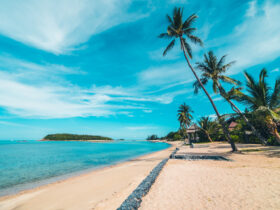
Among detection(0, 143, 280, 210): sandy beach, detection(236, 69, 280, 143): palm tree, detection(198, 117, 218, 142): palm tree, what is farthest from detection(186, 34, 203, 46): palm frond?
detection(198, 117, 218, 142): palm tree

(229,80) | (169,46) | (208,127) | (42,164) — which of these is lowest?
(42,164)

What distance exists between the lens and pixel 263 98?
10172 mm

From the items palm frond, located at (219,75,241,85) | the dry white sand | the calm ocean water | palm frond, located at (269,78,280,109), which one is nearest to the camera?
the dry white sand

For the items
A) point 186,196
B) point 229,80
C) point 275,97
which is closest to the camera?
point 186,196

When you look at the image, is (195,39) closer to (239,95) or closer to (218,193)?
(239,95)

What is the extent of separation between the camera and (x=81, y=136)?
499 ft

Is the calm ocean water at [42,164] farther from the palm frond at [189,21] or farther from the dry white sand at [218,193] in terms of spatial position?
the palm frond at [189,21]

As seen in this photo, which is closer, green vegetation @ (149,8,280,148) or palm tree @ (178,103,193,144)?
green vegetation @ (149,8,280,148)

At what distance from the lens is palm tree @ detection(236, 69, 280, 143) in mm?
9703

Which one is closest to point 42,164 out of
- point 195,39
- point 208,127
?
point 195,39

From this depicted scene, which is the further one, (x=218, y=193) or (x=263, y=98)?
(x=263, y=98)

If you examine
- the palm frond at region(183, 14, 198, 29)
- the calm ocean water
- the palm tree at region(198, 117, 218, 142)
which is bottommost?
the calm ocean water

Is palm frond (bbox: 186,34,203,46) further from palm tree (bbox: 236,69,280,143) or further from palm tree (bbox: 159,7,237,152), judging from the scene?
palm tree (bbox: 236,69,280,143)

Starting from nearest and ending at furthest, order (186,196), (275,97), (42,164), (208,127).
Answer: (186,196) < (275,97) < (42,164) < (208,127)
